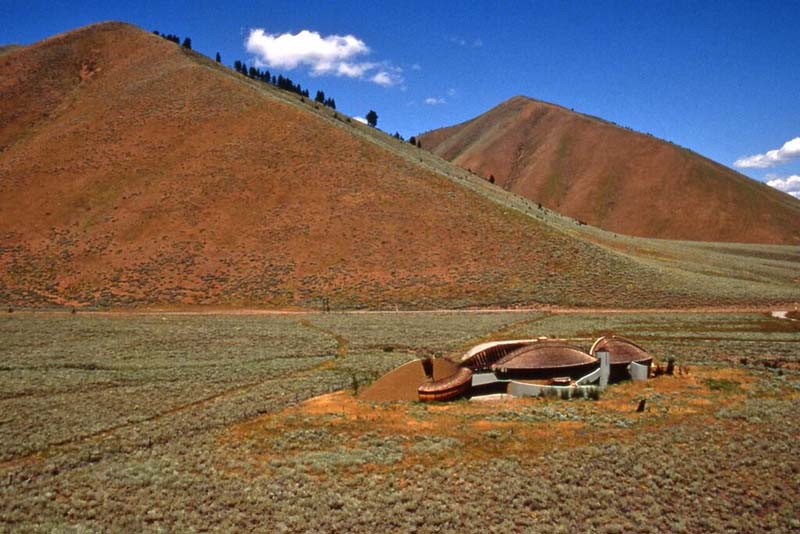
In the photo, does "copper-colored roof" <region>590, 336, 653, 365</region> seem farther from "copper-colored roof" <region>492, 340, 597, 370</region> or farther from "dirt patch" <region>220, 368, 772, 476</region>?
"dirt patch" <region>220, 368, 772, 476</region>

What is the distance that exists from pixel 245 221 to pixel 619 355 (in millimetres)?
49681

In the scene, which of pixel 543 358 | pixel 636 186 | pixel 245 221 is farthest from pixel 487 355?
pixel 636 186

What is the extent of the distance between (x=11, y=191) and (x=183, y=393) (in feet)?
209

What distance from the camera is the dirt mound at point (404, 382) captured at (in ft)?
65.5

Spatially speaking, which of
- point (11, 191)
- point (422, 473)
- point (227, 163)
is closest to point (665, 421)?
point (422, 473)

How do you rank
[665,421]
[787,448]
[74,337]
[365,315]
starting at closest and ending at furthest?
[787,448], [665,421], [74,337], [365,315]

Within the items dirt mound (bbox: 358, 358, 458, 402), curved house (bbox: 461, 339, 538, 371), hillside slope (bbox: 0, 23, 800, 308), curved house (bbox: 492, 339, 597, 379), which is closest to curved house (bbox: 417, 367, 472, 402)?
dirt mound (bbox: 358, 358, 458, 402)

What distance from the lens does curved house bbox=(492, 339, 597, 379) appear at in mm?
20625

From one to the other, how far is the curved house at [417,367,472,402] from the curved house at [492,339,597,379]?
4.62 feet

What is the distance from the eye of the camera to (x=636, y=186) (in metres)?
146

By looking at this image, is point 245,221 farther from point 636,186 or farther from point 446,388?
point 636,186

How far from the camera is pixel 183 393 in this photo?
20.3 m

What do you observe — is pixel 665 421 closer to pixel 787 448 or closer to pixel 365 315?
pixel 787 448

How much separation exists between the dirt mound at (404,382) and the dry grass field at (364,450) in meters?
0.87
